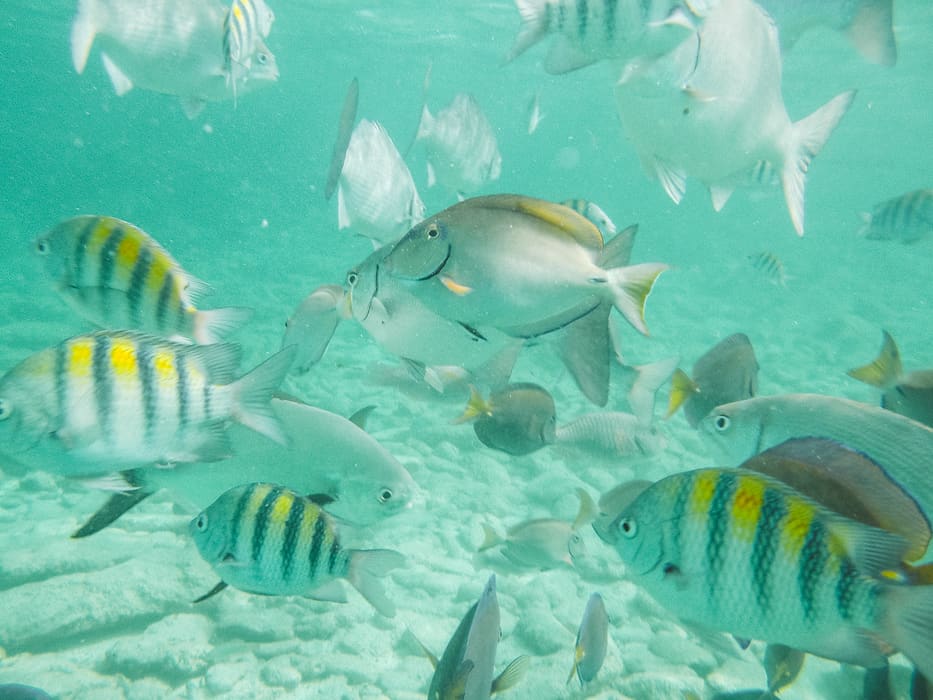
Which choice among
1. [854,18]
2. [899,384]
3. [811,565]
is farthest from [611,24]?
[899,384]

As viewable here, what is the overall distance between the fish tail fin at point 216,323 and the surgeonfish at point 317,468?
43cm

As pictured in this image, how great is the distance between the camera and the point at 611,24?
1.85 meters

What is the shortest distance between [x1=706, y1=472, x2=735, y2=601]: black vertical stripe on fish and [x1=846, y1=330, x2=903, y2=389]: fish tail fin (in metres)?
1.26

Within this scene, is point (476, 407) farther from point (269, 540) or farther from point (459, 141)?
point (459, 141)

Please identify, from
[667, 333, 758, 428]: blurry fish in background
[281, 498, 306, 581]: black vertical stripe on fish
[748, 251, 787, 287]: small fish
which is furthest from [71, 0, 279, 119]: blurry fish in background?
[748, 251, 787, 287]: small fish

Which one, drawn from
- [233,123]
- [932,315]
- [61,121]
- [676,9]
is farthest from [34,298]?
[61,121]

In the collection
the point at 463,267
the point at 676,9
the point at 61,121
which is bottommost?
the point at 61,121

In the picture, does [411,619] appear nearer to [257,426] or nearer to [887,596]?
[257,426]

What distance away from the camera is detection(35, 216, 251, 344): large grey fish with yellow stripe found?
2.49m

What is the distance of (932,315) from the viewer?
1026 inches

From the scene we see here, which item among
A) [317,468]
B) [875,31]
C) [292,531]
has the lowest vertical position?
[317,468]

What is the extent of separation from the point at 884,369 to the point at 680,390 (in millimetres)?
867

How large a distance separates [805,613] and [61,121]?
139 meters

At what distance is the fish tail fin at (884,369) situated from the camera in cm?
255
